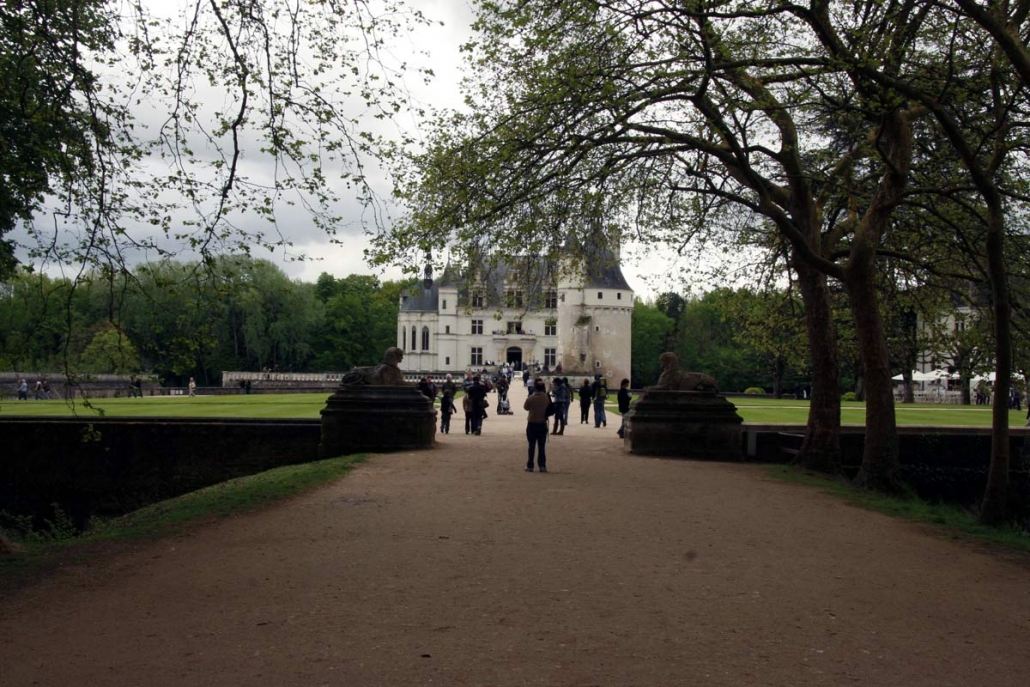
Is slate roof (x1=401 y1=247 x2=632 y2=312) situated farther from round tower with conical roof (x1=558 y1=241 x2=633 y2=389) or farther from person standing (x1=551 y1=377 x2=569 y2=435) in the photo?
round tower with conical roof (x1=558 y1=241 x2=633 y2=389)

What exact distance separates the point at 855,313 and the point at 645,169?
462cm

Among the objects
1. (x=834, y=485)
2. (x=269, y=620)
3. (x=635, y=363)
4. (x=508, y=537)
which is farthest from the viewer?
(x=635, y=363)

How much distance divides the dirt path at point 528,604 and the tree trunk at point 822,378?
232 inches

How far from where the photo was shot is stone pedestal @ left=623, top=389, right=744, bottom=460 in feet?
61.6

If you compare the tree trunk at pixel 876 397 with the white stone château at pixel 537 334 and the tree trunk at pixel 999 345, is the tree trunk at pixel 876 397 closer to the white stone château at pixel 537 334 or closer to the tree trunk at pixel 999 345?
the tree trunk at pixel 999 345

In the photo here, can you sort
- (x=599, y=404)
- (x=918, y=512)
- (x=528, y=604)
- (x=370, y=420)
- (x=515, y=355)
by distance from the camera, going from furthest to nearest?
1. (x=515, y=355)
2. (x=599, y=404)
3. (x=370, y=420)
4. (x=918, y=512)
5. (x=528, y=604)

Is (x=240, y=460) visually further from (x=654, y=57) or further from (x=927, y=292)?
(x=927, y=292)

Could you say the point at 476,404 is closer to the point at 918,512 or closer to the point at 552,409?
the point at 552,409

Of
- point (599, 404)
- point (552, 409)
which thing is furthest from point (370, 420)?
point (599, 404)

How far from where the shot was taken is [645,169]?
57.5 ft

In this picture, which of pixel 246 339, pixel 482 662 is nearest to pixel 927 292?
pixel 482 662

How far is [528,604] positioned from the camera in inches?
261

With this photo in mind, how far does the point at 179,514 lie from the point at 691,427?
1082cm

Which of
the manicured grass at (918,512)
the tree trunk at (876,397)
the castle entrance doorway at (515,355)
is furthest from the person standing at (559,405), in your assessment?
the castle entrance doorway at (515,355)
